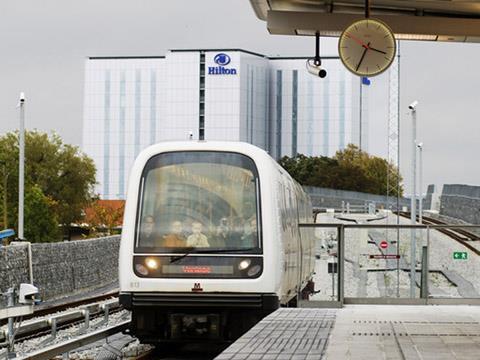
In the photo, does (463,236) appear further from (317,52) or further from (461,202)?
(461,202)

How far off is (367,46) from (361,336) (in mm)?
6019

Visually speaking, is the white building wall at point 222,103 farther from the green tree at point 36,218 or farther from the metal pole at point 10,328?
the metal pole at point 10,328

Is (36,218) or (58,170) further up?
(58,170)

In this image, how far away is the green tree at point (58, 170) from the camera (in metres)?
86.1

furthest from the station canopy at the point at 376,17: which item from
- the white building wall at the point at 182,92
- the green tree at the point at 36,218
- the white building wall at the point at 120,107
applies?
the white building wall at the point at 120,107

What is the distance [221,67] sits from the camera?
129 metres

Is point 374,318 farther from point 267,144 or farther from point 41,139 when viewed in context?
point 267,144

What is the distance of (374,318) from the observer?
14.0 meters

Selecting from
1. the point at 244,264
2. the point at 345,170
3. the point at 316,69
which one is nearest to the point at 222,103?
the point at 345,170

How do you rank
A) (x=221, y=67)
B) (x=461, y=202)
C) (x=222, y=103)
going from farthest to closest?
(x=222, y=103) < (x=221, y=67) < (x=461, y=202)

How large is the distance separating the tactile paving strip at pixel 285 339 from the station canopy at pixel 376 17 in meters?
4.61

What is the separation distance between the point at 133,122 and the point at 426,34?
124381 mm

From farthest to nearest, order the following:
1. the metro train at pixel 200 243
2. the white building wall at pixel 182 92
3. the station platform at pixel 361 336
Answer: the white building wall at pixel 182 92 < the metro train at pixel 200 243 < the station platform at pixel 361 336

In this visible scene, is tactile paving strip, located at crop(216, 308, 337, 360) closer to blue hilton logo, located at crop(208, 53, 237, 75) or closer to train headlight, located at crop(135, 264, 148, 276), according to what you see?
train headlight, located at crop(135, 264, 148, 276)
